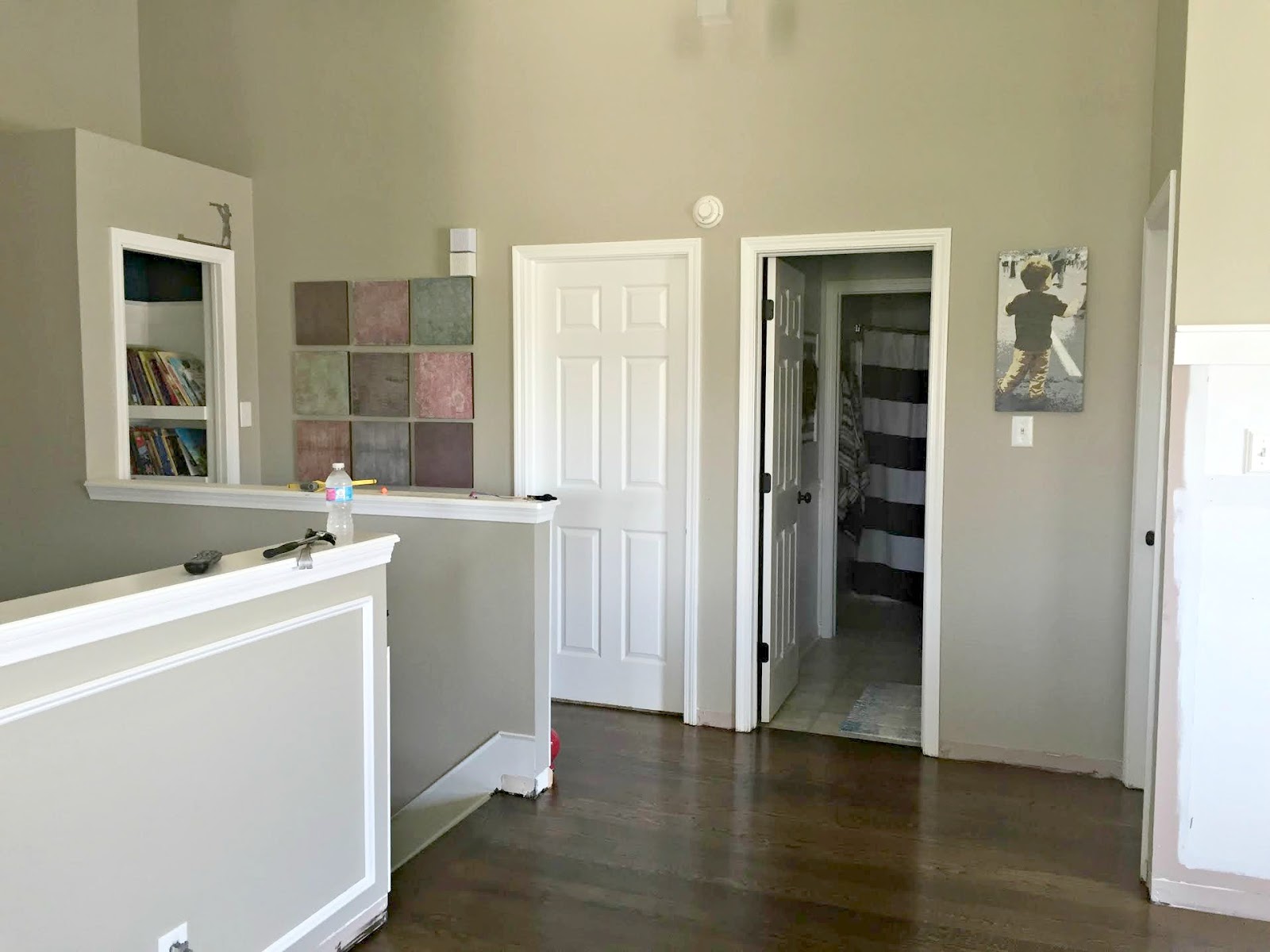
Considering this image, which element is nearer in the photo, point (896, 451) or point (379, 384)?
point (379, 384)

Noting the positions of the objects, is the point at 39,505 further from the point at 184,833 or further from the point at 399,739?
the point at 184,833

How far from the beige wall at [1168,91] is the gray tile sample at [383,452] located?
10.3 ft

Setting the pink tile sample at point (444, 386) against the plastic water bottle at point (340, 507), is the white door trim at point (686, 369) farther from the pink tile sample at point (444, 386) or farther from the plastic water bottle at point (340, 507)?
the plastic water bottle at point (340, 507)

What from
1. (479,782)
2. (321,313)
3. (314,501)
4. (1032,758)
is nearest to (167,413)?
(321,313)

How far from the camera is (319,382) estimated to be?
185 inches

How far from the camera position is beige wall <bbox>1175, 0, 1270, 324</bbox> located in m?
2.65

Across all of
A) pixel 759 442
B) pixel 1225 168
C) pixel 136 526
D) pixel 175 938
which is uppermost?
pixel 1225 168

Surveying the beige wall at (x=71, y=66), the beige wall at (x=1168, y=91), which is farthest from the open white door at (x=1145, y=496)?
the beige wall at (x=71, y=66)

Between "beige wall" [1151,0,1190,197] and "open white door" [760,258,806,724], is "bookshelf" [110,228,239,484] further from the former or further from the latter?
"beige wall" [1151,0,1190,197]

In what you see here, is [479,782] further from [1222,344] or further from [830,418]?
[830,418]

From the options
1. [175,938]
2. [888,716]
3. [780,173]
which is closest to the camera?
[175,938]

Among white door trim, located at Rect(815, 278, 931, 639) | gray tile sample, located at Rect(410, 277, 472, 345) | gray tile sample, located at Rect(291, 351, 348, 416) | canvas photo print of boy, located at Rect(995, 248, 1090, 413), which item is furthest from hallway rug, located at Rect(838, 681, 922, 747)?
gray tile sample, located at Rect(291, 351, 348, 416)

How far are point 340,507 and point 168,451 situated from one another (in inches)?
100

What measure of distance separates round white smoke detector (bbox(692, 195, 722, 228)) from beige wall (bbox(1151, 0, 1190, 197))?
5.04 feet
